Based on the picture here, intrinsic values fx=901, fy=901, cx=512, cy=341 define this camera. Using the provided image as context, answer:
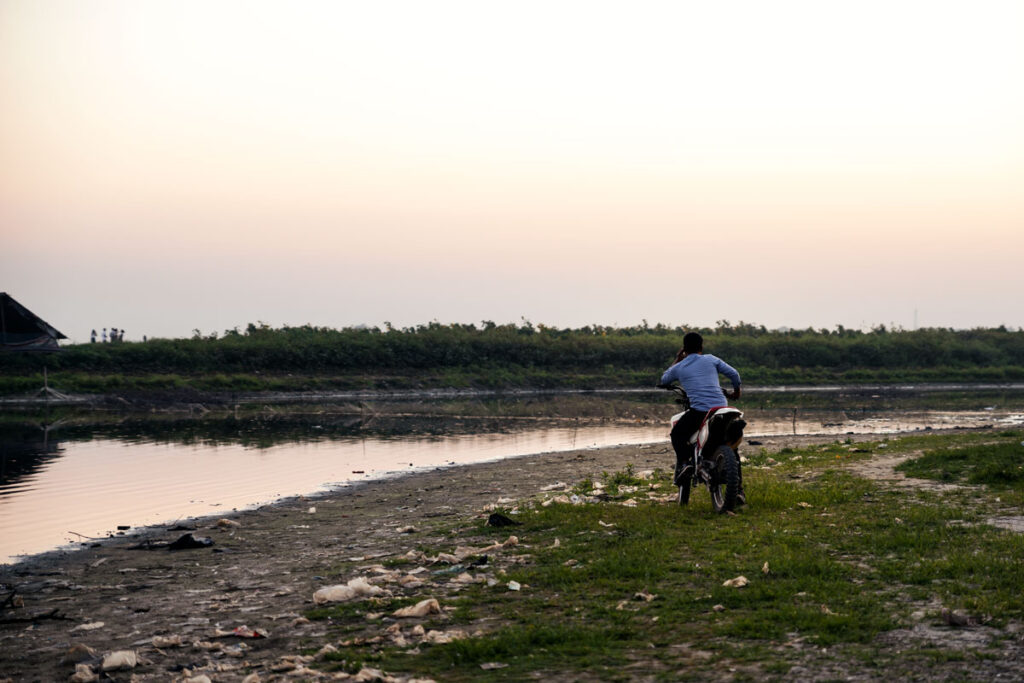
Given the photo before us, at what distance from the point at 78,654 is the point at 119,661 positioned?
59 centimetres

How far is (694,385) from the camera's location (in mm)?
11562

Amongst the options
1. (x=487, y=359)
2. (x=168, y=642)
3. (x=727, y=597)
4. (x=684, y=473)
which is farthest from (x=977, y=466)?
(x=487, y=359)

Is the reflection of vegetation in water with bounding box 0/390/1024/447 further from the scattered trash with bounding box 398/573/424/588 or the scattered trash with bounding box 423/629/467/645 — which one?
the scattered trash with bounding box 423/629/467/645

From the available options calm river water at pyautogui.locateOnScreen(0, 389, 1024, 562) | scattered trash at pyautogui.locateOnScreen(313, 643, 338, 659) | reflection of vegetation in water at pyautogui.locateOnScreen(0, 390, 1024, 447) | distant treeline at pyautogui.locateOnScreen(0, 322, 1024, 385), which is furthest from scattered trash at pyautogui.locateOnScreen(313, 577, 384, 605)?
distant treeline at pyautogui.locateOnScreen(0, 322, 1024, 385)

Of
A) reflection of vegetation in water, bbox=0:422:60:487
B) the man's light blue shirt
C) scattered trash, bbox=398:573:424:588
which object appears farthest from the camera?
reflection of vegetation in water, bbox=0:422:60:487

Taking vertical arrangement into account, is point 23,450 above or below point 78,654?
below

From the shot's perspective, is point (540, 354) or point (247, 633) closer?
point (247, 633)

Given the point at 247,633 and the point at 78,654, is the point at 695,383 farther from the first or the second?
the point at 78,654

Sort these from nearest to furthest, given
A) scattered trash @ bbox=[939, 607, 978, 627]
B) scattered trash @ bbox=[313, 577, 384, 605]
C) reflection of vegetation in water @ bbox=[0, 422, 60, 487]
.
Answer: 1. scattered trash @ bbox=[939, 607, 978, 627]
2. scattered trash @ bbox=[313, 577, 384, 605]
3. reflection of vegetation in water @ bbox=[0, 422, 60, 487]

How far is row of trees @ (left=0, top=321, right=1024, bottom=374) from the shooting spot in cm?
5872

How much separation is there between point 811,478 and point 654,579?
7503 mm

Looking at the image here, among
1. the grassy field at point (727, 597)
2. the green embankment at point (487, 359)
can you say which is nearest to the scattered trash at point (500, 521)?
the grassy field at point (727, 597)

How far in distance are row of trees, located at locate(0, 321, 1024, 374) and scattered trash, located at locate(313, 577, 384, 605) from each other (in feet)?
168

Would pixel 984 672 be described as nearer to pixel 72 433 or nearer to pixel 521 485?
pixel 521 485
